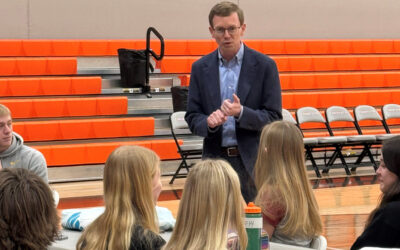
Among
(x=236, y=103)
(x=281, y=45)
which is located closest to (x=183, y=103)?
(x=281, y=45)

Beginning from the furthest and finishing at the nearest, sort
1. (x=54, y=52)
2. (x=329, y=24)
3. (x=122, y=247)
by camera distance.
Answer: (x=329, y=24), (x=54, y=52), (x=122, y=247)

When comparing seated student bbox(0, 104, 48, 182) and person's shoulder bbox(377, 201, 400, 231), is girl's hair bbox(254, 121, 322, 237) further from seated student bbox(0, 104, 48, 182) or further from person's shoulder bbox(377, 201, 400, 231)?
seated student bbox(0, 104, 48, 182)

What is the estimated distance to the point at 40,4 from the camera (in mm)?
11211

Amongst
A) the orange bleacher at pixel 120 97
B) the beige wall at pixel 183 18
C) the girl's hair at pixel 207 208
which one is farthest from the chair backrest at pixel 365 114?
the girl's hair at pixel 207 208

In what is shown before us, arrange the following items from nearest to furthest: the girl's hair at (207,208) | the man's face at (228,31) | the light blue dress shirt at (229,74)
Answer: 1. the girl's hair at (207,208)
2. the man's face at (228,31)
3. the light blue dress shirt at (229,74)

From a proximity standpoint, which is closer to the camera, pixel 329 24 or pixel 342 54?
pixel 342 54

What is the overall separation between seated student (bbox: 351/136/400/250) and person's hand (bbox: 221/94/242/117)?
28.9 inches

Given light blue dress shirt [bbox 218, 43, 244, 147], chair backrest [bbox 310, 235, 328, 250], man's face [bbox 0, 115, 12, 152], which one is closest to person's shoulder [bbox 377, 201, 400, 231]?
chair backrest [bbox 310, 235, 328, 250]

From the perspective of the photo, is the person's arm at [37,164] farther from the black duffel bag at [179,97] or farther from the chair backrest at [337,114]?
the chair backrest at [337,114]

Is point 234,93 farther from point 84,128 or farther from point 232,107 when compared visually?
point 84,128

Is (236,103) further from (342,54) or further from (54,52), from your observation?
(342,54)

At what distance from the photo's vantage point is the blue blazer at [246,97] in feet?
11.5

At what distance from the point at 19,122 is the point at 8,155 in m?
5.11

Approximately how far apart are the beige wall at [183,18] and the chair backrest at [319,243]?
8.83m
